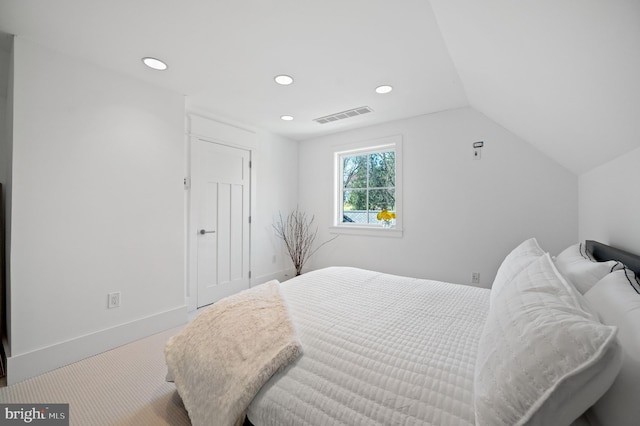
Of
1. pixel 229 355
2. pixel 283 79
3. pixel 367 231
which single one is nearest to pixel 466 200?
pixel 367 231

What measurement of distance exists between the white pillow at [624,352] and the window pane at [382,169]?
285cm

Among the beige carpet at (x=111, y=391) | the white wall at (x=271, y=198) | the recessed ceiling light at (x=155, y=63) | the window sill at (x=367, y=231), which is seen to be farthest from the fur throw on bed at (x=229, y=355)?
the white wall at (x=271, y=198)

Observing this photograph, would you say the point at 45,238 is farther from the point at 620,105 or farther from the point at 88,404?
the point at 620,105

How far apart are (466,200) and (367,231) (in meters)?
1.34

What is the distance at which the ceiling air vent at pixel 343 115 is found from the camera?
125 inches

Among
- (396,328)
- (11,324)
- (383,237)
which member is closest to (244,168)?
(383,237)

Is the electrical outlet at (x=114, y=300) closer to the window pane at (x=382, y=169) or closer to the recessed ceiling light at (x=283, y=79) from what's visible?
the recessed ceiling light at (x=283, y=79)

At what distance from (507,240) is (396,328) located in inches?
90.5

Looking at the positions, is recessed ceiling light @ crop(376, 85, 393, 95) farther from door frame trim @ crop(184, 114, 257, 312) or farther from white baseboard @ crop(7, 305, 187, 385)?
white baseboard @ crop(7, 305, 187, 385)

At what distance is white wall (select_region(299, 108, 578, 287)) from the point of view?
8.75ft

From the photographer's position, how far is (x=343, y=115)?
11.0 feet

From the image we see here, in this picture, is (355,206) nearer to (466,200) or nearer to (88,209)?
(466,200)

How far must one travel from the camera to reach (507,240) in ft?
9.36

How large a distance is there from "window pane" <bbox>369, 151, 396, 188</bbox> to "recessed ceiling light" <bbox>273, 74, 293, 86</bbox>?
1840mm
